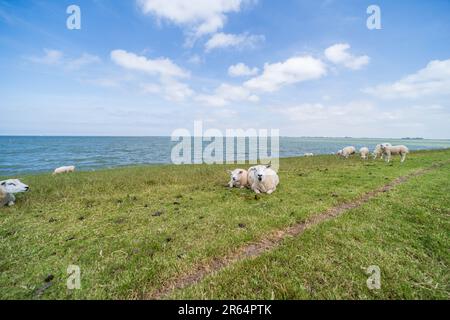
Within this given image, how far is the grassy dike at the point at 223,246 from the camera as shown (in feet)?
13.0

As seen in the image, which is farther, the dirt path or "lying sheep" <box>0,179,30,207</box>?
"lying sheep" <box>0,179,30,207</box>

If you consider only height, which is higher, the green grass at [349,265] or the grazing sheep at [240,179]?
the grazing sheep at [240,179]

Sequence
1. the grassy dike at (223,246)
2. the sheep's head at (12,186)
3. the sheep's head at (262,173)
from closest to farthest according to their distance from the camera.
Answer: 1. the grassy dike at (223,246)
2. the sheep's head at (12,186)
3. the sheep's head at (262,173)

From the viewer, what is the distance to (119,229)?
6.87 meters

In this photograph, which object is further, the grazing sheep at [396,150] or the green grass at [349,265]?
the grazing sheep at [396,150]

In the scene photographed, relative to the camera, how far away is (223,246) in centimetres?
548

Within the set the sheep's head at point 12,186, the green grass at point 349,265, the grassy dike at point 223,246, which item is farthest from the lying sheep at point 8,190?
the green grass at point 349,265

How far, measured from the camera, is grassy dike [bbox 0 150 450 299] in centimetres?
397

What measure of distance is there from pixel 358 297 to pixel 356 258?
1.38m

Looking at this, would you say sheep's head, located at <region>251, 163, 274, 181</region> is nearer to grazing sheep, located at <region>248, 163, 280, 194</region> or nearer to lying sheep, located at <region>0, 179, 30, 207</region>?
grazing sheep, located at <region>248, 163, 280, 194</region>

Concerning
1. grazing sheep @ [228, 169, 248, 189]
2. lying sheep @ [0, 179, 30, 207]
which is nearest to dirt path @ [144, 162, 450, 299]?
grazing sheep @ [228, 169, 248, 189]

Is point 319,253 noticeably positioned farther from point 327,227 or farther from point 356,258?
point 327,227

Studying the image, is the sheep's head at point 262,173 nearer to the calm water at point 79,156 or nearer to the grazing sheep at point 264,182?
the grazing sheep at point 264,182

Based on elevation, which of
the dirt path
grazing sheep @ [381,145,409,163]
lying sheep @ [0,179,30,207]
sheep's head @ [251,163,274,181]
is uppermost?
grazing sheep @ [381,145,409,163]
